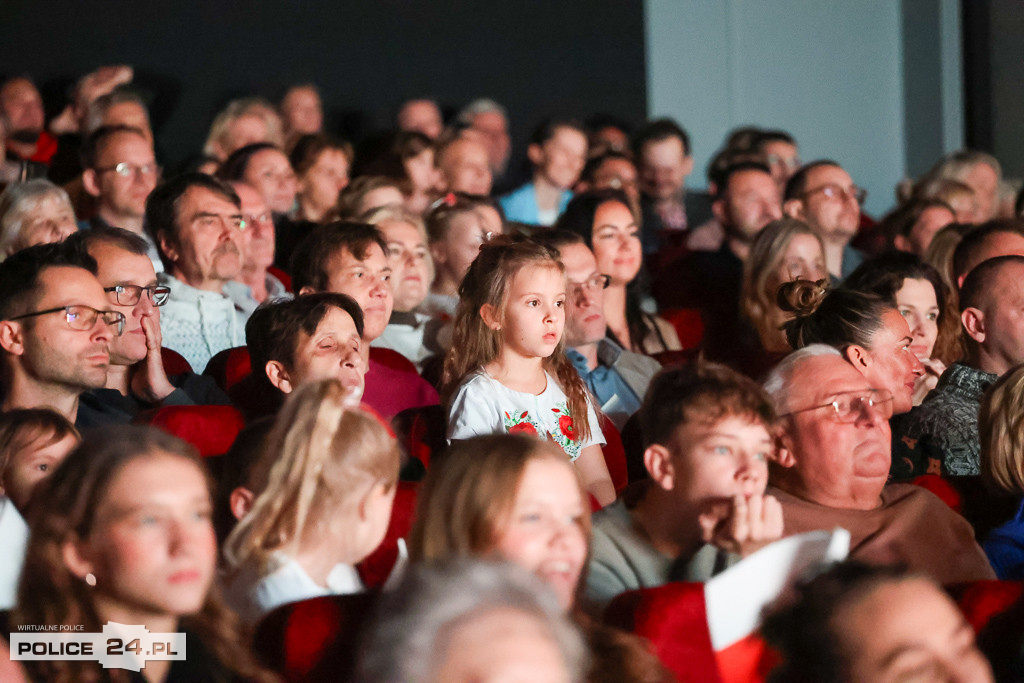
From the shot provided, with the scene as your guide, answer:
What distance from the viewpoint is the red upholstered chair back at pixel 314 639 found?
1.40m

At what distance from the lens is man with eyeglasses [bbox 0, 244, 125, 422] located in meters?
2.49

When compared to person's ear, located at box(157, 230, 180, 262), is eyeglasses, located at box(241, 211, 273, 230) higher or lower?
higher

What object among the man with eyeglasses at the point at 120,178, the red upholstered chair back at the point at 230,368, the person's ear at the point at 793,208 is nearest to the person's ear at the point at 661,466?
the red upholstered chair back at the point at 230,368

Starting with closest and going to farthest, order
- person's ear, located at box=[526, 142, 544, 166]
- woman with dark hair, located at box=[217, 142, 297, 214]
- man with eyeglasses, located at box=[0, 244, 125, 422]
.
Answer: man with eyeglasses, located at box=[0, 244, 125, 422] < woman with dark hair, located at box=[217, 142, 297, 214] < person's ear, located at box=[526, 142, 544, 166]

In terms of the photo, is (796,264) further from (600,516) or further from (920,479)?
(600,516)

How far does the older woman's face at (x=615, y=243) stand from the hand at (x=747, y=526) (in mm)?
1971

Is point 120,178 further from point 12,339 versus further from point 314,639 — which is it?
point 314,639

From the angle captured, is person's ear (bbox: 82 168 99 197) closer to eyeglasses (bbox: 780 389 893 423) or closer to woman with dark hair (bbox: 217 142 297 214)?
woman with dark hair (bbox: 217 142 297 214)

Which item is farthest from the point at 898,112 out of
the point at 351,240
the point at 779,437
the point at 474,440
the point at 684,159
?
the point at 474,440

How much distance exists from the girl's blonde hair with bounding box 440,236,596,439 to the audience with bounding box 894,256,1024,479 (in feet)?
2.54

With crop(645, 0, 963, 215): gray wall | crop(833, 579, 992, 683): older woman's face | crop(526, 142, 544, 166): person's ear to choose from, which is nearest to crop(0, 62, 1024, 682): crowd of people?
crop(833, 579, 992, 683): older woman's face

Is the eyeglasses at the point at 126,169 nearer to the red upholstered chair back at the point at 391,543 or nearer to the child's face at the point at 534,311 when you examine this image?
the child's face at the point at 534,311

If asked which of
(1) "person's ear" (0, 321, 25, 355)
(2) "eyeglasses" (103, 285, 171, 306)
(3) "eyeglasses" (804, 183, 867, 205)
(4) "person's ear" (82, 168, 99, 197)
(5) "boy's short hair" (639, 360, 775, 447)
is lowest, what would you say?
(5) "boy's short hair" (639, 360, 775, 447)

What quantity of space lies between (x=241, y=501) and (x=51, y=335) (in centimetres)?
95
